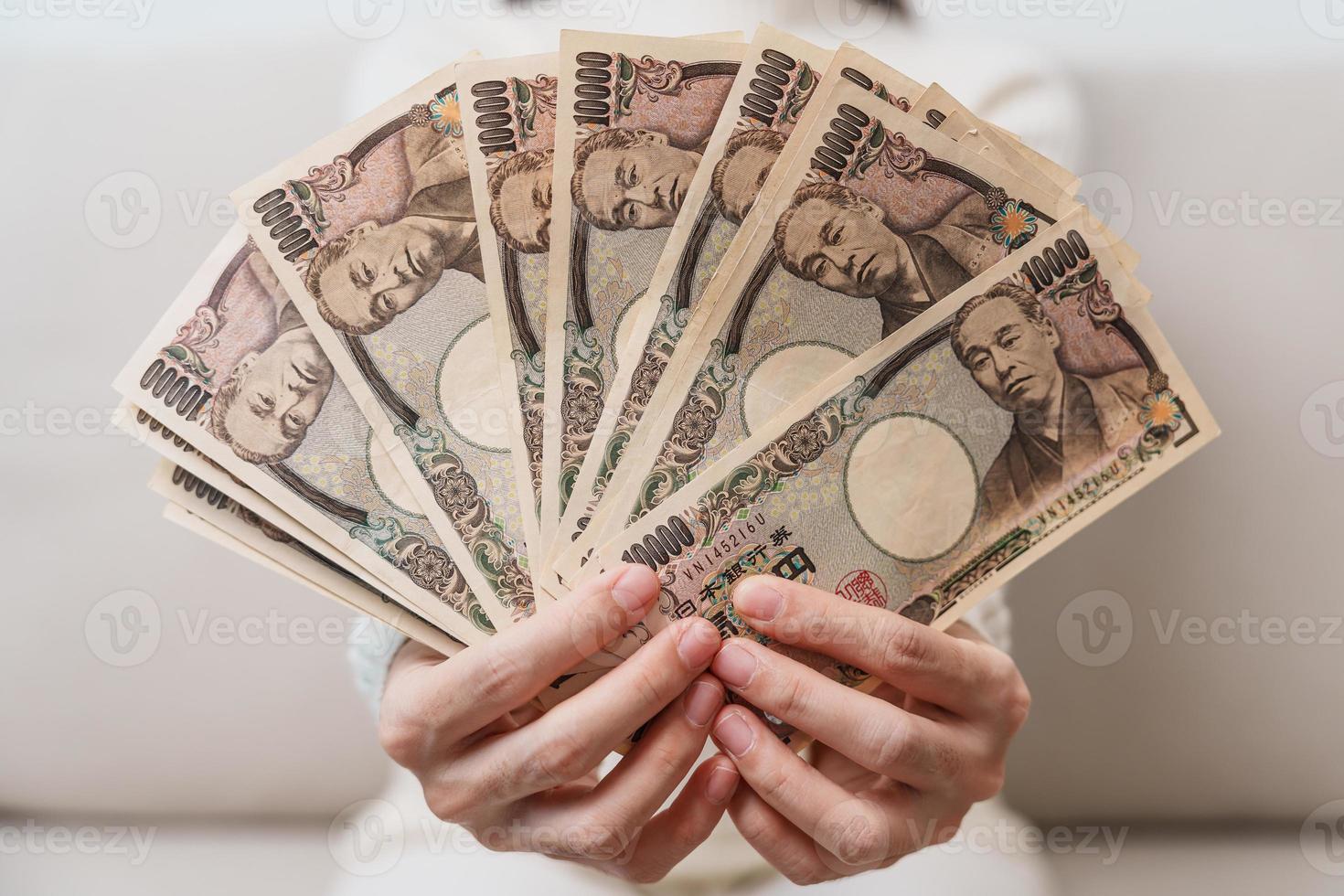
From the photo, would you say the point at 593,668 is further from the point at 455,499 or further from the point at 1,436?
the point at 1,436

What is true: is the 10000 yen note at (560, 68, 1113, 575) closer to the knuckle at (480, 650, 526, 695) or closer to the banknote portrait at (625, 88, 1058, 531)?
the banknote portrait at (625, 88, 1058, 531)

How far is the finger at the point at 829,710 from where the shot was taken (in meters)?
0.66

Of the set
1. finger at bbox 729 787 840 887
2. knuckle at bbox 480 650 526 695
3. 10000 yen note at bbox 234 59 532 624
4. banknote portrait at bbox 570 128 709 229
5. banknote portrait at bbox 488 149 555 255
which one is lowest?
finger at bbox 729 787 840 887

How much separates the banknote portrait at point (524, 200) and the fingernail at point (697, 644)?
0.40 meters

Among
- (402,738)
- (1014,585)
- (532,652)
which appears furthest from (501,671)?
(1014,585)

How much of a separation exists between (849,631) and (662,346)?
0.32 meters

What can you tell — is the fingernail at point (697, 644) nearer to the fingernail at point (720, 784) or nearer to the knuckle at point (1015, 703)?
the fingernail at point (720, 784)

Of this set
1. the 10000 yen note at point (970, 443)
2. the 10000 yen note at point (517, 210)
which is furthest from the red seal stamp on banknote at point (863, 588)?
the 10000 yen note at point (517, 210)

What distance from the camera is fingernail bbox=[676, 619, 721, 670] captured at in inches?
25.9

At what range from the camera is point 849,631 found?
66cm

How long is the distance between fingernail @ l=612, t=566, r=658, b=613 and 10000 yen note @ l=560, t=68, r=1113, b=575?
3.4 inches

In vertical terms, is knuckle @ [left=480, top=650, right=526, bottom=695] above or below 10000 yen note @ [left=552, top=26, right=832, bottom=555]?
below

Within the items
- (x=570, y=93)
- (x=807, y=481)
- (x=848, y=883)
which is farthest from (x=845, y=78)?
(x=848, y=883)

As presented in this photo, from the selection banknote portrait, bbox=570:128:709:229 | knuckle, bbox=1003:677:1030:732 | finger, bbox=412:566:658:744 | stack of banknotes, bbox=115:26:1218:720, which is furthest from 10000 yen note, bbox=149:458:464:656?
knuckle, bbox=1003:677:1030:732
